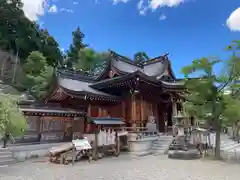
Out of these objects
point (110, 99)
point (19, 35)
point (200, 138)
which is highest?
point (19, 35)

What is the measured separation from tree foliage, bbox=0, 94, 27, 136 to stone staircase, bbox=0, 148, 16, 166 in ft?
11.8

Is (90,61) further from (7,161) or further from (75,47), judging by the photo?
(7,161)

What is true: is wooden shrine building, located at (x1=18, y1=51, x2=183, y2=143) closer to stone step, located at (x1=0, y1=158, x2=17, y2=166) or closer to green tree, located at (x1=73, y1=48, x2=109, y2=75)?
stone step, located at (x1=0, y1=158, x2=17, y2=166)

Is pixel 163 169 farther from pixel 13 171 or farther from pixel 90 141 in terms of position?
pixel 13 171

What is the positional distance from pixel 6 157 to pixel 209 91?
11482 millimetres

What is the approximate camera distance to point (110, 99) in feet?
48.7

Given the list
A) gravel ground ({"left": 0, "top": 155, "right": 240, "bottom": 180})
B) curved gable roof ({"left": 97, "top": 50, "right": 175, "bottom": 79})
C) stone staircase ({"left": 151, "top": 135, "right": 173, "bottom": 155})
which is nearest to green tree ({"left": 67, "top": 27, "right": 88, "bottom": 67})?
curved gable roof ({"left": 97, "top": 50, "right": 175, "bottom": 79})

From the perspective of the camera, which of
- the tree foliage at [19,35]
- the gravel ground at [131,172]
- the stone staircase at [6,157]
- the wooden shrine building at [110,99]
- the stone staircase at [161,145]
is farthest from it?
the tree foliage at [19,35]

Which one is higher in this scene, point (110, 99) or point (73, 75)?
point (73, 75)

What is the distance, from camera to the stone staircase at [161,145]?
42.5ft

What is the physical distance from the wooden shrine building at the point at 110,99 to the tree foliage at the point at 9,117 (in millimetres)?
4551

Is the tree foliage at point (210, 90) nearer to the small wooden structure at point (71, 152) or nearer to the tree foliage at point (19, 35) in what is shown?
the small wooden structure at point (71, 152)

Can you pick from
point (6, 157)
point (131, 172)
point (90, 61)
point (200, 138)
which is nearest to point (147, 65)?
point (200, 138)

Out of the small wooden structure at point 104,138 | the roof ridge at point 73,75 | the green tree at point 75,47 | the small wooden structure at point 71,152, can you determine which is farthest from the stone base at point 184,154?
the green tree at point 75,47
